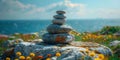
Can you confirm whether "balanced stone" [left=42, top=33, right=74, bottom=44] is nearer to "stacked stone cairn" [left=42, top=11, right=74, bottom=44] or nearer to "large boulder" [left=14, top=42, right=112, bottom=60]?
"stacked stone cairn" [left=42, top=11, right=74, bottom=44]

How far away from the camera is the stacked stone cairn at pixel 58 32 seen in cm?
→ 1809

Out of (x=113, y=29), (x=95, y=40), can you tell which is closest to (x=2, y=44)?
(x=95, y=40)

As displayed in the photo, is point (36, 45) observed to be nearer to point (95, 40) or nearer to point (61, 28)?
point (61, 28)

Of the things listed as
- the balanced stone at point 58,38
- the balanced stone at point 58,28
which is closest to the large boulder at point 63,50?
the balanced stone at point 58,38

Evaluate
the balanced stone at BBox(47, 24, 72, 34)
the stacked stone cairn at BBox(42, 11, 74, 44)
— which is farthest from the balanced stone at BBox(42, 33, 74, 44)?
the balanced stone at BBox(47, 24, 72, 34)

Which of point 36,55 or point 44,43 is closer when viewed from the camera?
point 36,55

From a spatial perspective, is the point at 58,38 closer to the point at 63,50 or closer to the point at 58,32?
the point at 58,32

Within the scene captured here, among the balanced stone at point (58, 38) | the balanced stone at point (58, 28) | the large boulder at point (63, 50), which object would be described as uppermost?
the balanced stone at point (58, 28)

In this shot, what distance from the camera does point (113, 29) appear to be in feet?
111

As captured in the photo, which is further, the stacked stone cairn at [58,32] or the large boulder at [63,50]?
the stacked stone cairn at [58,32]

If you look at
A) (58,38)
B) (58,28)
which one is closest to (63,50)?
(58,38)

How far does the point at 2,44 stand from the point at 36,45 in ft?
27.1

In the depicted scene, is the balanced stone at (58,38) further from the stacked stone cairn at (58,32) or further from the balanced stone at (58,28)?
the balanced stone at (58,28)

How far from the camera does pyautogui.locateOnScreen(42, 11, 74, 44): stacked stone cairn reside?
59.4 ft
